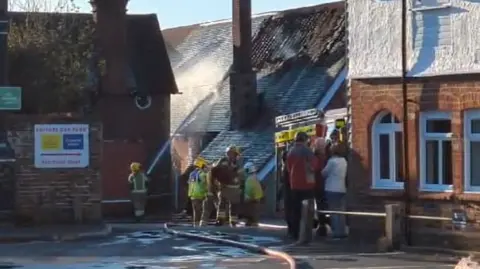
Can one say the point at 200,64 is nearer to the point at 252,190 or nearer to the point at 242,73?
the point at 242,73

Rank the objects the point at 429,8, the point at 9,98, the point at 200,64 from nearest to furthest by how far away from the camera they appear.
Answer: the point at 429,8 → the point at 9,98 → the point at 200,64

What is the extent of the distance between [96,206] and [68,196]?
62 cm

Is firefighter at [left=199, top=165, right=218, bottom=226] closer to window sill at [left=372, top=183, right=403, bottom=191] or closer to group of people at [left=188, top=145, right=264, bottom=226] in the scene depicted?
group of people at [left=188, top=145, right=264, bottom=226]

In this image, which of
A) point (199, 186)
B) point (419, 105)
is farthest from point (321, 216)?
point (199, 186)

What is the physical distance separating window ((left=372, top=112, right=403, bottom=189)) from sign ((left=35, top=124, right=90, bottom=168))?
6.94 m

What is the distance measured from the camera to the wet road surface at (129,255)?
58.2ft

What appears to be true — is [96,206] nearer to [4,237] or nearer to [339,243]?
[4,237]

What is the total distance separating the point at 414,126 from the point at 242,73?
2174cm

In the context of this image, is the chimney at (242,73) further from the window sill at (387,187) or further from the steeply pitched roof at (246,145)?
the window sill at (387,187)

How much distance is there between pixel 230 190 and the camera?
88.1 ft

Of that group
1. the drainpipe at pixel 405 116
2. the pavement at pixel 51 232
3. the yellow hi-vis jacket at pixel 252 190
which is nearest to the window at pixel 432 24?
the drainpipe at pixel 405 116

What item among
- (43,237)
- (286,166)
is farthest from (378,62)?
(43,237)

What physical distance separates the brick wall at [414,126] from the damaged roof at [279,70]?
1683cm

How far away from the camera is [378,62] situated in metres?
20.5
